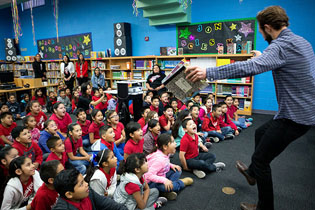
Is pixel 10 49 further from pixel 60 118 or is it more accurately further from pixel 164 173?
pixel 164 173

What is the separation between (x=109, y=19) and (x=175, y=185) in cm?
631

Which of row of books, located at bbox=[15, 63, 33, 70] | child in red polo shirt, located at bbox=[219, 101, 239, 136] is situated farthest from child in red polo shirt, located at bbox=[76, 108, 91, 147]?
row of books, located at bbox=[15, 63, 33, 70]

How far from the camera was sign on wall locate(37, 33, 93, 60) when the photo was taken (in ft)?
25.1

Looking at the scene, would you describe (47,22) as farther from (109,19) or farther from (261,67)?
(261,67)

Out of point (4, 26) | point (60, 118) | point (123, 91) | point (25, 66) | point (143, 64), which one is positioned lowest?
point (60, 118)

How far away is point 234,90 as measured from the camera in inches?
204

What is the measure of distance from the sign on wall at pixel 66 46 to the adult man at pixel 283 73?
6.97 metres

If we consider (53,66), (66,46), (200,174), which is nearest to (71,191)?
(200,174)

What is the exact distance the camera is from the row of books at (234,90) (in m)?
5.02

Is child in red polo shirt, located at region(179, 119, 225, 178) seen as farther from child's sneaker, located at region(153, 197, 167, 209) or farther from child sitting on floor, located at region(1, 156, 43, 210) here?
child sitting on floor, located at region(1, 156, 43, 210)

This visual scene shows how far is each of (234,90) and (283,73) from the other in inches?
163

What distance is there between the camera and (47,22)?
857cm

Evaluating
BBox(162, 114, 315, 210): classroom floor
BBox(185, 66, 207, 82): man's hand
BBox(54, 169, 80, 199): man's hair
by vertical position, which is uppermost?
BBox(185, 66, 207, 82): man's hand

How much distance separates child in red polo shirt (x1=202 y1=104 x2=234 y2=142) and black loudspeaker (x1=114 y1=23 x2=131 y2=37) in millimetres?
4108
